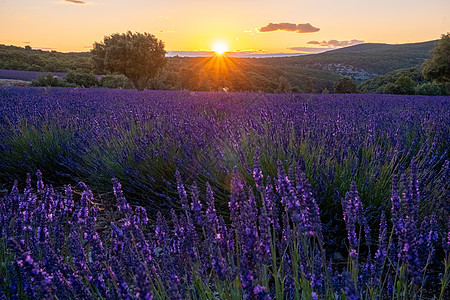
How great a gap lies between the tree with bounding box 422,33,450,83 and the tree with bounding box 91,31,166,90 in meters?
20.8

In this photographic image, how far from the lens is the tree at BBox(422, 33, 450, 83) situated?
89.6 feet

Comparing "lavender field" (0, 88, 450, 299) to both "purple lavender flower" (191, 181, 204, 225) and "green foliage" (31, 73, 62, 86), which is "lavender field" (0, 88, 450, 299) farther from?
"green foliage" (31, 73, 62, 86)

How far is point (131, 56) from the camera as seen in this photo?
24656 millimetres

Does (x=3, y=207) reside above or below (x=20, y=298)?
above

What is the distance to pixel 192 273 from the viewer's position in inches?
55.2

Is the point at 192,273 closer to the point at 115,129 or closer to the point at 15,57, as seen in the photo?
the point at 115,129

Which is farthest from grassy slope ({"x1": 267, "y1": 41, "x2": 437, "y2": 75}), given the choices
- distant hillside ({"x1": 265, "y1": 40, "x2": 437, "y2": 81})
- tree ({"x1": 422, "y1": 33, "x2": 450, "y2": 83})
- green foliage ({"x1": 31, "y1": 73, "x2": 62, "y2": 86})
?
green foliage ({"x1": 31, "y1": 73, "x2": 62, "y2": 86})

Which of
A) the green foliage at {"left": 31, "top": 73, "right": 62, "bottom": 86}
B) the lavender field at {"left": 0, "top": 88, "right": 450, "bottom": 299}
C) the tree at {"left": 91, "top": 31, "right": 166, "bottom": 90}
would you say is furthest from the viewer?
the tree at {"left": 91, "top": 31, "right": 166, "bottom": 90}

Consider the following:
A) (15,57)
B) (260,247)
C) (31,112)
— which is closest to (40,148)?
(31,112)

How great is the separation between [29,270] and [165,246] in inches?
20.5

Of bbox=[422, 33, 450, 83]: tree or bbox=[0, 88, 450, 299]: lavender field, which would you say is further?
bbox=[422, 33, 450, 83]: tree

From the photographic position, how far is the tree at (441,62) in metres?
27.3

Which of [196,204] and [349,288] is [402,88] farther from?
[349,288]

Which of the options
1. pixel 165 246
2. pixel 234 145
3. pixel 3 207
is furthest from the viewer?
pixel 234 145
